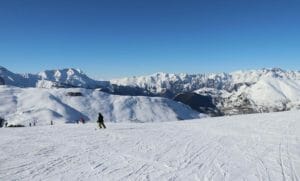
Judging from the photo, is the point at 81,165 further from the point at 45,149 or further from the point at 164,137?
the point at 164,137

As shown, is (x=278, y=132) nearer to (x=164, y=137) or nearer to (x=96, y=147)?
(x=164, y=137)

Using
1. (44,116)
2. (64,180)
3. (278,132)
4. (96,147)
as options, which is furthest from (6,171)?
(44,116)

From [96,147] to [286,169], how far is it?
1168cm

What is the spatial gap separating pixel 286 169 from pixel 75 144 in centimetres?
1370

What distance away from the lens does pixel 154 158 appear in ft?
60.9

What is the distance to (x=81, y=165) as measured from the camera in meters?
16.5

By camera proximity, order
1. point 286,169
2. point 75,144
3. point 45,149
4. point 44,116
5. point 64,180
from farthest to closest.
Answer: point 44,116 < point 75,144 < point 45,149 < point 286,169 < point 64,180

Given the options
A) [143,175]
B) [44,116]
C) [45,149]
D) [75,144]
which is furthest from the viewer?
[44,116]

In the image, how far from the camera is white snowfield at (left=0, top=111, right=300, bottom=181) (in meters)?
14.9

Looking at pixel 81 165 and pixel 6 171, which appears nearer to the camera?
pixel 6 171

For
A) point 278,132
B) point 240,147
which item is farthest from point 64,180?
point 278,132

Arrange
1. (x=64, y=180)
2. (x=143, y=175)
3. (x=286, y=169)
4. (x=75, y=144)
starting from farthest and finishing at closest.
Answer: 1. (x=75, y=144)
2. (x=286, y=169)
3. (x=143, y=175)
4. (x=64, y=180)

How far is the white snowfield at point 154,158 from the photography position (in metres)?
14.9

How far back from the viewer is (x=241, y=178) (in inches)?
571
